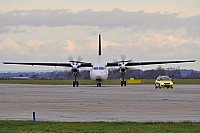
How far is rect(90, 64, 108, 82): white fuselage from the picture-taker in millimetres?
68500

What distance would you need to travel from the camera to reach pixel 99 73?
224ft

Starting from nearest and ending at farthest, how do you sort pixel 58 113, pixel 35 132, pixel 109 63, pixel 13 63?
pixel 35 132 < pixel 58 113 < pixel 109 63 < pixel 13 63

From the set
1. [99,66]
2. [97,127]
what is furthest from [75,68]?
[97,127]

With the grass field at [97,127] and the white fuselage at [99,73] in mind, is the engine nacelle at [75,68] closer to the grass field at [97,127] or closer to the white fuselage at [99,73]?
the white fuselage at [99,73]

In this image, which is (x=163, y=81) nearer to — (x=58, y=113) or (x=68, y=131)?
(x=58, y=113)

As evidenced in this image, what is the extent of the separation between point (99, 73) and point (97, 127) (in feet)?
167

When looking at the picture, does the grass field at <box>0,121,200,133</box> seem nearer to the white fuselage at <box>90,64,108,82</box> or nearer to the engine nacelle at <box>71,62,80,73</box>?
the white fuselage at <box>90,64,108,82</box>

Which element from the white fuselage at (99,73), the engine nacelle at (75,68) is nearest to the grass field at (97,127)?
the white fuselage at (99,73)

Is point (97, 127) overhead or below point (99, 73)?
below

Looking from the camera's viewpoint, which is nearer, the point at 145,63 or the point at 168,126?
the point at 168,126

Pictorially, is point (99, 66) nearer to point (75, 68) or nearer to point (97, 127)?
point (75, 68)

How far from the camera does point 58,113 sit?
2284cm

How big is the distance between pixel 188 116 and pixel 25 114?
6303 mm

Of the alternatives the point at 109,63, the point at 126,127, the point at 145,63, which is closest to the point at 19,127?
the point at 126,127
